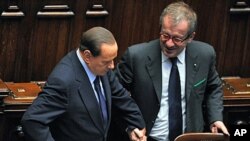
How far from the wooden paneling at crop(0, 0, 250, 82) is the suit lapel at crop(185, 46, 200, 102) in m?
0.74

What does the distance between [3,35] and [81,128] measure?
1.21m

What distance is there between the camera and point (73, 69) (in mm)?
4254

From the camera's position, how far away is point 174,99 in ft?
15.6

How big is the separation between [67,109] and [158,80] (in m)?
0.73

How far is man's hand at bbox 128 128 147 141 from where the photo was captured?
4.48 metres

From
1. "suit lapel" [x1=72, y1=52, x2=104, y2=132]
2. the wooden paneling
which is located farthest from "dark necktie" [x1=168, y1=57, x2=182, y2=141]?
the wooden paneling

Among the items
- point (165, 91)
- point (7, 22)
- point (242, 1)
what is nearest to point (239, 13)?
point (242, 1)

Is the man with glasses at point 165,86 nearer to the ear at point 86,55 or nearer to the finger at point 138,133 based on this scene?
the finger at point 138,133

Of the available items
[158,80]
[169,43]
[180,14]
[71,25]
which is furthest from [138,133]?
[71,25]

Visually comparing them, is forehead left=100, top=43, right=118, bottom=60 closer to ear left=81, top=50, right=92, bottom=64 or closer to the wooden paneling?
ear left=81, top=50, right=92, bottom=64

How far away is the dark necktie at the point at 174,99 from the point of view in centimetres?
474

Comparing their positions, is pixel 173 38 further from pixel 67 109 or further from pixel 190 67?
pixel 67 109

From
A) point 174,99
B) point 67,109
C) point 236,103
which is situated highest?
point 67,109

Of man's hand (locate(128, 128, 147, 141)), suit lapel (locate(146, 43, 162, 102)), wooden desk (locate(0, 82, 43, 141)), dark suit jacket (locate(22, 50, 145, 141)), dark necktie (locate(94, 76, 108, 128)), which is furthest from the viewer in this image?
wooden desk (locate(0, 82, 43, 141))
